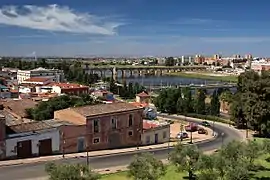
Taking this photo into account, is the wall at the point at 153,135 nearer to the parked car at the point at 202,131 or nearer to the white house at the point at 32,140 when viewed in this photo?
the parked car at the point at 202,131

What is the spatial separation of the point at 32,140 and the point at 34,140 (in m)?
0.18

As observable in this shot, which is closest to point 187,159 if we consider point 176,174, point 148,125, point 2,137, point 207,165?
point 207,165

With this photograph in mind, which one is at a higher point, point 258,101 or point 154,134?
point 258,101

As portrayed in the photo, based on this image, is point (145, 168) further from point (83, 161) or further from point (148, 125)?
point (148, 125)

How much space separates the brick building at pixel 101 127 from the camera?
37.1 metres

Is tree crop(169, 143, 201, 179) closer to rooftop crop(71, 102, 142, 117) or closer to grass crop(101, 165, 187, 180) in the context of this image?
grass crop(101, 165, 187, 180)

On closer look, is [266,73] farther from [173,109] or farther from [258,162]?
[173,109]

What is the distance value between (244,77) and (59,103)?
22820 millimetres

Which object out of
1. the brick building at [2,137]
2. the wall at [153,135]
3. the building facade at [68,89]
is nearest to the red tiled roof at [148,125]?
the wall at [153,135]

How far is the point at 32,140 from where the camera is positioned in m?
34.0

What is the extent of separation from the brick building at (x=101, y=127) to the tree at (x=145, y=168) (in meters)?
14.9

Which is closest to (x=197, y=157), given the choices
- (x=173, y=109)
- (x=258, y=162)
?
(x=258, y=162)

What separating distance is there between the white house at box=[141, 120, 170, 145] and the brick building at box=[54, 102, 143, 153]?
1452 mm

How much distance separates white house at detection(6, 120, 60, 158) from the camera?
32.9m
